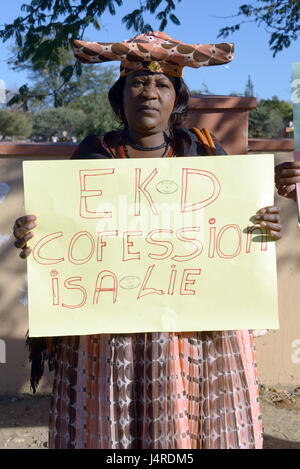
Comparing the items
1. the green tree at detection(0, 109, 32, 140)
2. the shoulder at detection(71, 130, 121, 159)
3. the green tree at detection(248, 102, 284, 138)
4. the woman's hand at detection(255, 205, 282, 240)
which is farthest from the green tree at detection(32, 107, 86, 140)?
the woman's hand at detection(255, 205, 282, 240)

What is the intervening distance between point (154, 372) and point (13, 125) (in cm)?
4243

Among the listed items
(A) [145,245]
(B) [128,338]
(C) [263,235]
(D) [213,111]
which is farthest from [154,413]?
(D) [213,111]

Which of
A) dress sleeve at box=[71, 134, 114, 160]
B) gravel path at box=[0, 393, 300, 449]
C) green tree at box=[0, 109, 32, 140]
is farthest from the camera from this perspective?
green tree at box=[0, 109, 32, 140]

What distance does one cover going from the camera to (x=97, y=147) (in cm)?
201

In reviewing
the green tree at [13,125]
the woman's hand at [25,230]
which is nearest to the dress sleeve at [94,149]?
the woman's hand at [25,230]

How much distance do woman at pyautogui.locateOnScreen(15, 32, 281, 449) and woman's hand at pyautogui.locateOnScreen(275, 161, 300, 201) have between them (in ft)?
0.34

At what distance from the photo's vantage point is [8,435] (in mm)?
3506

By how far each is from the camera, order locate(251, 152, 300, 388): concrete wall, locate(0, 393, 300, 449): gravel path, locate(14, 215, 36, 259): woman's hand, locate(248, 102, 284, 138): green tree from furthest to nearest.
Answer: locate(248, 102, 284, 138): green tree
locate(251, 152, 300, 388): concrete wall
locate(0, 393, 300, 449): gravel path
locate(14, 215, 36, 259): woman's hand

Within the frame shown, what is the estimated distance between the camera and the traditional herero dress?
1.81m

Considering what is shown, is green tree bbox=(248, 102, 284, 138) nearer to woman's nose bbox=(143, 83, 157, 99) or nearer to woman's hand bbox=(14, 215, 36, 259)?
woman's nose bbox=(143, 83, 157, 99)

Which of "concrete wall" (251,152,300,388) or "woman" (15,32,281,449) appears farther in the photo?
"concrete wall" (251,152,300,388)

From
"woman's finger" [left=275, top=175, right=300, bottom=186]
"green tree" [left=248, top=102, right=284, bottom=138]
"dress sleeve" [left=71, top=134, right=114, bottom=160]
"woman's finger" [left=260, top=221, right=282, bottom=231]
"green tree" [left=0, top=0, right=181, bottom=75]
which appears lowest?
"woman's finger" [left=260, top=221, right=282, bottom=231]

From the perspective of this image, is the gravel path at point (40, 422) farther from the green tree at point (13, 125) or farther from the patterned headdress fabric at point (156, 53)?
the green tree at point (13, 125)

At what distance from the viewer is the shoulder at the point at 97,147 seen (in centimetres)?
199
